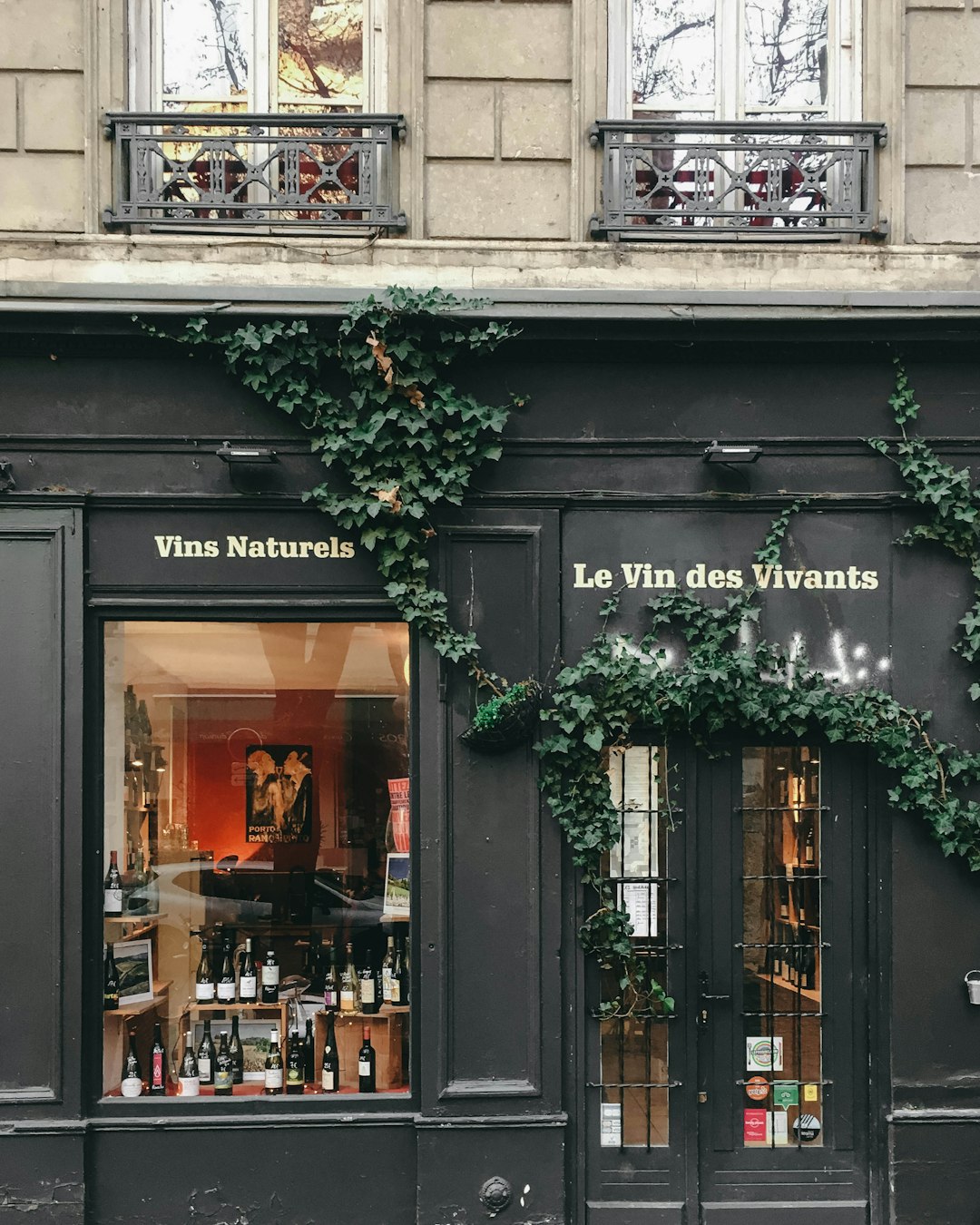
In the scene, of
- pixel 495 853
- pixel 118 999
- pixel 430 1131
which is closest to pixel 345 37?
pixel 495 853

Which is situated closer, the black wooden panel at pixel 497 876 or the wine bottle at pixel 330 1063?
the black wooden panel at pixel 497 876

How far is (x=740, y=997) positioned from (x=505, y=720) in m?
2.19

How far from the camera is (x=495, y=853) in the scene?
718 cm

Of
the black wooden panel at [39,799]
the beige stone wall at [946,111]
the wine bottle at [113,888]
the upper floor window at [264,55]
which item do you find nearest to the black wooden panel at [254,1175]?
the black wooden panel at [39,799]

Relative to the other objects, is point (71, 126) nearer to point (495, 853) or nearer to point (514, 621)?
point (514, 621)

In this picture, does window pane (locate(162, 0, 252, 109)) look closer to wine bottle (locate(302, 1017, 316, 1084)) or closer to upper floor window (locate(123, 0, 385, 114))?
upper floor window (locate(123, 0, 385, 114))

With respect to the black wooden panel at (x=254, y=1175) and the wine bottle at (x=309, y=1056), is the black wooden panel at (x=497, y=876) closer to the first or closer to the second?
the black wooden panel at (x=254, y=1175)

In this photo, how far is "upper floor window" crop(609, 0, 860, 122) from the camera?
762 cm

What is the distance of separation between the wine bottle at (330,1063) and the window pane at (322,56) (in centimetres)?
552

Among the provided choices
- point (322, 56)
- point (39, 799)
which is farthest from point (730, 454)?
point (39, 799)

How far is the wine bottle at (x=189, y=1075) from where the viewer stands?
731 cm

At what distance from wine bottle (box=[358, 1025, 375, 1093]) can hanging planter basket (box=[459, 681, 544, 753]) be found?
188 centimetres

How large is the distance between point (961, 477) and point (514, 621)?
2.71m

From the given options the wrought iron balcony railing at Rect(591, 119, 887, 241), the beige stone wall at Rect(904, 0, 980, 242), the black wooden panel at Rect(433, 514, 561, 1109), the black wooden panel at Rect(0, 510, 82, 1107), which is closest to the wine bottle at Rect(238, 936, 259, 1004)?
the black wooden panel at Rect(0, 510, 82, 1107)
